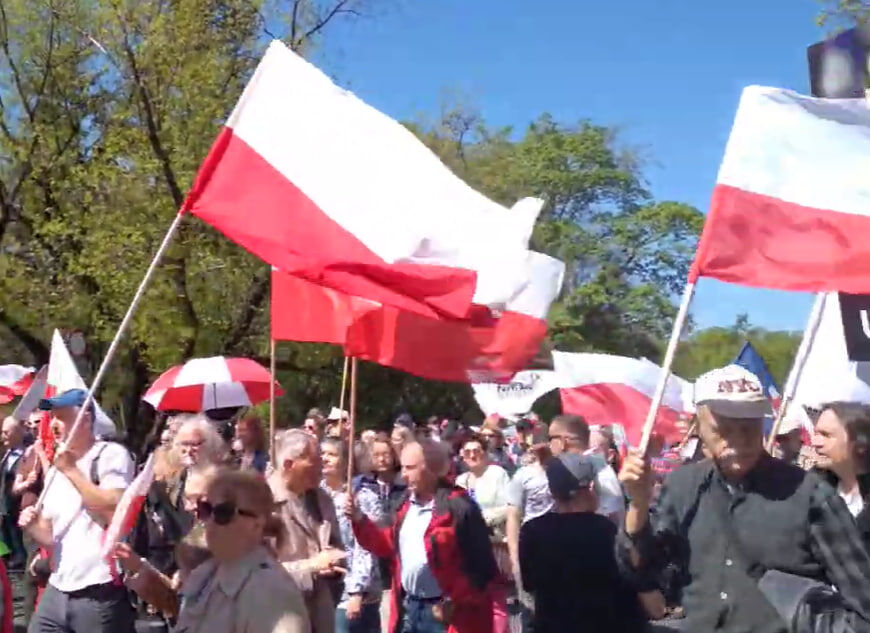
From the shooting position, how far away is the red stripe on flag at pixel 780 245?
4992 millimetres

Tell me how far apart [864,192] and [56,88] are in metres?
18.1

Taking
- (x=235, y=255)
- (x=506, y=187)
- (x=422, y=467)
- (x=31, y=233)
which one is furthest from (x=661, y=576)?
(x=506, y=187)

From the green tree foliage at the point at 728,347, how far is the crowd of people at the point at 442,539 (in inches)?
2369

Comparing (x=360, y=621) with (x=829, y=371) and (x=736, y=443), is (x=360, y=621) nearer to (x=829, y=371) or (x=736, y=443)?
(x=829, y=371)

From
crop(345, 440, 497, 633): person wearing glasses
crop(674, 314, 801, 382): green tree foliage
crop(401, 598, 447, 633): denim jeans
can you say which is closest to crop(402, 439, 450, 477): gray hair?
→ crop(345, 440, 497, 633): person wearing glasses

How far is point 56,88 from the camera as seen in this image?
21203 millimetres

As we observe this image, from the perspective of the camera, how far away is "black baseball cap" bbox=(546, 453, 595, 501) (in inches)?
224

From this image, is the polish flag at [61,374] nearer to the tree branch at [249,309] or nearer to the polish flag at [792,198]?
the polish flag at [792,198]

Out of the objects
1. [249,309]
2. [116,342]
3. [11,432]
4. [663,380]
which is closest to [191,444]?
[116,342]

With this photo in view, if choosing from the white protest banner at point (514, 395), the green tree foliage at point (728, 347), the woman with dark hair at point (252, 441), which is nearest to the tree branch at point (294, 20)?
the white protest banner at point (514, 395)

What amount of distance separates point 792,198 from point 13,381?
10953mm

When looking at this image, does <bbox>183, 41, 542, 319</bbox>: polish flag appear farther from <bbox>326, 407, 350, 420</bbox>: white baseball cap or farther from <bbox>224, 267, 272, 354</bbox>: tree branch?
<bbox>224, 267, 272, 354</bbox>: tree branch

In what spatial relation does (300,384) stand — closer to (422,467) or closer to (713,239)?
(422,467)

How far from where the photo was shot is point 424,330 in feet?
24.3
